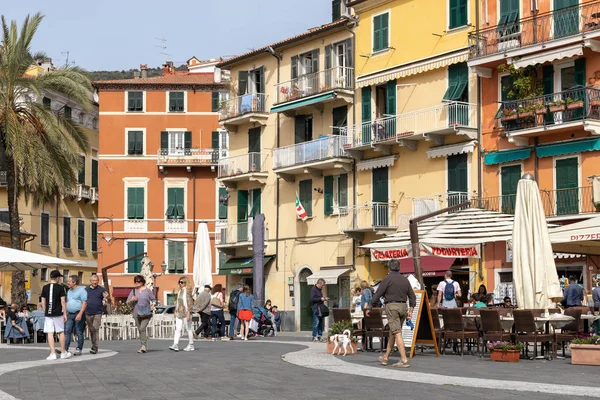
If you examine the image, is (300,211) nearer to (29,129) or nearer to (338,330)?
(29,129)

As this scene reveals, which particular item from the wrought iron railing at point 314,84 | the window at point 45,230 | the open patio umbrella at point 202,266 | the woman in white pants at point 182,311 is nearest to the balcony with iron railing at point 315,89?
the wrought iron railing at point 314,84

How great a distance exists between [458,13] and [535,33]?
170 inches

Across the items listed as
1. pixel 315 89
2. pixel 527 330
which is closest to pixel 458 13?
pixel 315 89

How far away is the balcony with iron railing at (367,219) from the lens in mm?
39812

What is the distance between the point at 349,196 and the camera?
42625 millimetres

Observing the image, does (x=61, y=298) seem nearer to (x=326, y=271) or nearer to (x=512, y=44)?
(x=512, y=44)

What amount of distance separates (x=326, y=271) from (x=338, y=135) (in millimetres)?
5431

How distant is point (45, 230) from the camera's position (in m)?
65.3

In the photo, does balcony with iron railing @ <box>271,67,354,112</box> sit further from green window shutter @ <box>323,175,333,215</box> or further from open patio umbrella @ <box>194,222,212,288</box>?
open patio umbrella @ <box>194,222,212,288</box>

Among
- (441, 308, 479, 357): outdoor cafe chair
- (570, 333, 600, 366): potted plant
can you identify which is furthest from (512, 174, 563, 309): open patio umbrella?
(570, 333, 600, 366): potted plant

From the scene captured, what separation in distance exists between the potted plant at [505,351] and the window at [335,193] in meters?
23.6

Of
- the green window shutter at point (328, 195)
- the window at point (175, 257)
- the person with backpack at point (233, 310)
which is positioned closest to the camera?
the person with backpack at point (233, 310)

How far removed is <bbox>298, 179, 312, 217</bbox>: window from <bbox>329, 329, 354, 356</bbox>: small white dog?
2336cm

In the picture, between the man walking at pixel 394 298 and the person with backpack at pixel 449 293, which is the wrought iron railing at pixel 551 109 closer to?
the person with backpack at pixel 449 293
